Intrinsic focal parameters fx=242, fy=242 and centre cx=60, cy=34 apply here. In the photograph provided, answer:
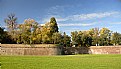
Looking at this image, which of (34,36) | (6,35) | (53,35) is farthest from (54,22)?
(6,35)

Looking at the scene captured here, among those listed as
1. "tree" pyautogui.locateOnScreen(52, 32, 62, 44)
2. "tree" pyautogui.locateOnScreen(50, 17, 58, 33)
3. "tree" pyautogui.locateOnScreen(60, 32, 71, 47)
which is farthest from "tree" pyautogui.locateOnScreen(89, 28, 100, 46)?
"tree" pyautogui.locateOnScreen(52, 32, 62, 44)

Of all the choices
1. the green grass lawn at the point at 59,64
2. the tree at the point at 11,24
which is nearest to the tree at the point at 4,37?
the tree at the point at 11,24

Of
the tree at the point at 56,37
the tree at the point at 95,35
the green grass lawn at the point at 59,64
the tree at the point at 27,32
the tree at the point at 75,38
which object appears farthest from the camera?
the tree at the point at 95,35

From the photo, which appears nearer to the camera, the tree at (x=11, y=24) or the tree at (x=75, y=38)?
the tree at (x=11, y=24)

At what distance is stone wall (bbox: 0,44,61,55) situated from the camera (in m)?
52.6

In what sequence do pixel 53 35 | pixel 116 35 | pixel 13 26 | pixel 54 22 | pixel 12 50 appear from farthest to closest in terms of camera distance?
pixel 116 35 < pixel 54 22 < pixel 53 35 < pixel 13 26 < pixel 12 50

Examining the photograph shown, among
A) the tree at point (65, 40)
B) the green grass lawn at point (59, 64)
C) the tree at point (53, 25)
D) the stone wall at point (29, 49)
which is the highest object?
the tree at point (53, 25)

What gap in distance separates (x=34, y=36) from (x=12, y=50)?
8383 mm

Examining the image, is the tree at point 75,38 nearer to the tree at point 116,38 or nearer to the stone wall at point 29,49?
the tree at point 116,38

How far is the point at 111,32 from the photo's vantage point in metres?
79.6

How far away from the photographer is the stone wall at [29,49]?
52.6 metres

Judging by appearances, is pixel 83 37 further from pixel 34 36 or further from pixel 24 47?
pixel 24 47

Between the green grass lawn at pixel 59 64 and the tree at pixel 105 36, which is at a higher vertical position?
the tree at pixel 105 36

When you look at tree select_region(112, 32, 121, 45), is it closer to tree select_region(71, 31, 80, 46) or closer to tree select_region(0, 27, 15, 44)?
tree select_region(71, 31, 80, 46)
